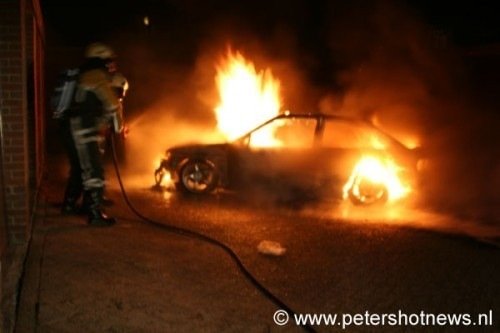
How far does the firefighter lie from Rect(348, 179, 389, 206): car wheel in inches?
152

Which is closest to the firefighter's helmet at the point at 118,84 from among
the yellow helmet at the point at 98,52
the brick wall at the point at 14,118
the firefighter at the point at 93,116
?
the firefighter at the point at 93,116

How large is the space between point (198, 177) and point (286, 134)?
5.30 ft

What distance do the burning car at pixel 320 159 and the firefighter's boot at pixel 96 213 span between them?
307cm

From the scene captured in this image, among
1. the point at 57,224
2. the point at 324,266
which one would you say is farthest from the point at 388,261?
the point at 57,224

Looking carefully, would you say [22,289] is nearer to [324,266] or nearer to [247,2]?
[324,266]

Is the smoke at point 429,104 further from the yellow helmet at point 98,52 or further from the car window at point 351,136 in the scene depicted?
the yellow helmet at point 98,52

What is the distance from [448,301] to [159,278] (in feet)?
8.00

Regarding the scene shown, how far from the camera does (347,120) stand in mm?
9781

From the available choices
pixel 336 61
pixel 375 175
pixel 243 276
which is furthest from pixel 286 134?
pixel 336 61

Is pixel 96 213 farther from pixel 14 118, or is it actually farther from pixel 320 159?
pixel 320 159

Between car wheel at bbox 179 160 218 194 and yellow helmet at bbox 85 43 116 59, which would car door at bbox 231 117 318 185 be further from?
yellow helmet at bbox 85 43 116 59

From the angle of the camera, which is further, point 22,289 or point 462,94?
point 462,94

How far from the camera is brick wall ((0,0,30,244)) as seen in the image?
5812 millimetres

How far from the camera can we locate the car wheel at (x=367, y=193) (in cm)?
954
